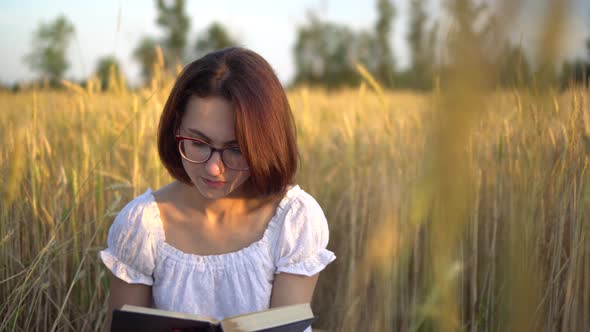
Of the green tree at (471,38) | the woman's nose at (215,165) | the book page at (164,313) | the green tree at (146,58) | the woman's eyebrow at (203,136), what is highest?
the green tree at (146,58)

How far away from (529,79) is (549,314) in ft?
3.41

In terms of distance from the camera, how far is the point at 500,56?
22 cm

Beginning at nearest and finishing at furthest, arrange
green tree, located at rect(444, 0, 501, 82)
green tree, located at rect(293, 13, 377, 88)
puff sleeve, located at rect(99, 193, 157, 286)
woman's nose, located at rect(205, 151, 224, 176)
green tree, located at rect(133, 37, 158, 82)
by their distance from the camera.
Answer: green tree, located at rect(444, 0, 501, 82) → woman's nose, located at rect(205, 151, 224, 176) → puff sleeve, located at rect(99, 193, 157, 286) → green tree, located at rect(133, 37, 158, 82) → green tree, located at rect(293, 13, 377, 88)

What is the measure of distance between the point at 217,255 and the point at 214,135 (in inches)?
11.4

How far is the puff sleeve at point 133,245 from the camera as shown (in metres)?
1.19

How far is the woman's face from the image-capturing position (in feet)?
3.61

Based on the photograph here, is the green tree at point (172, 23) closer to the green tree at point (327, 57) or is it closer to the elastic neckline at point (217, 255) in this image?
the green tree at point (327, 57)

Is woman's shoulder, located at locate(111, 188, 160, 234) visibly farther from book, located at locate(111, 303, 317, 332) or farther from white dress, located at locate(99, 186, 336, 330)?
book, located at locate(111, 303, 317, 332)

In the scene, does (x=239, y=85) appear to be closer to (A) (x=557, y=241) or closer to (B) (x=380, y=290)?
(B) (x=380, y=290)

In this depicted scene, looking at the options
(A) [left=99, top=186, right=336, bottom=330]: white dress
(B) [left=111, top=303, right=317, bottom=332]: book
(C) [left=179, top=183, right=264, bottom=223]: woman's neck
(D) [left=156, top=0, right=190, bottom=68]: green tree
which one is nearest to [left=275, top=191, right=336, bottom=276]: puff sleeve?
(A) [left=99, top=186, right=336, bottom=330]: white dress

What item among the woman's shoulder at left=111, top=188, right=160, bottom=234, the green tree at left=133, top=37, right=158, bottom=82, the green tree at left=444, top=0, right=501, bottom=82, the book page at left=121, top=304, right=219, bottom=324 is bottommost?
the book page at left=121, top=304, right=219, bottom=324

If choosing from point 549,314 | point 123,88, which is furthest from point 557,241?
point 123,88

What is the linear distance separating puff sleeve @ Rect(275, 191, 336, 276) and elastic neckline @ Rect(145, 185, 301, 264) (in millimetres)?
20

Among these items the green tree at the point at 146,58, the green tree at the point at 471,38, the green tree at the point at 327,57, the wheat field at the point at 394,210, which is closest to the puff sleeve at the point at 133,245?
the wheat field at the point at 394,210
